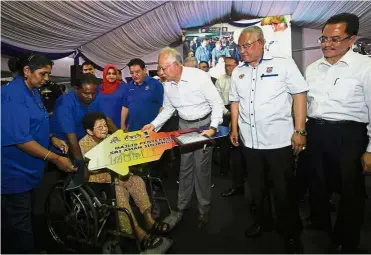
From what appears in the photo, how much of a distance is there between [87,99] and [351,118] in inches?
62.3

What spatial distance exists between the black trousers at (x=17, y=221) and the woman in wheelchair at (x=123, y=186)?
15.0 inches

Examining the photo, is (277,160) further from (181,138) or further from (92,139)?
(92,139)

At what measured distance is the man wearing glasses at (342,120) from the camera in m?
1.42

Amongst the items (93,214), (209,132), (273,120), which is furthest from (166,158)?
(273,120)

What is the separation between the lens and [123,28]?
9.20ft

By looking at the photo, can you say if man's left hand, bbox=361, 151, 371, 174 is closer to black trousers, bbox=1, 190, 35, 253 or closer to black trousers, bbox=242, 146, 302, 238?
black trousers, bbox=242, 146, 302, 238

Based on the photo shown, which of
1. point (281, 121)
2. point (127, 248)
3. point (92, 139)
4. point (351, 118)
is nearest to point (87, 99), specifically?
point (92, 139)

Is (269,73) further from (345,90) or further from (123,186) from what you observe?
(123,186)

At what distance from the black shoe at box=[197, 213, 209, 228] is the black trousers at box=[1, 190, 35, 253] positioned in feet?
3.69

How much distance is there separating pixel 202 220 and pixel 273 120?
0.99 metres

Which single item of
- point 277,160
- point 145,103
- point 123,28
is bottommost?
point 277,160

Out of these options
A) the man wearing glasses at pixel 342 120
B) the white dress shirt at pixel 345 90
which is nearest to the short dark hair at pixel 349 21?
the man wearing glasses at pixel 342 120

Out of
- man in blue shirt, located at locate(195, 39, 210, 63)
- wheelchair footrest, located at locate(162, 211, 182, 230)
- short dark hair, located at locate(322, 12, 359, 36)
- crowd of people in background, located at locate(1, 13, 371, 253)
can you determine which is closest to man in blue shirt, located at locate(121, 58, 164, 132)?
crowd of people in background, located at locate(1, 13, 371, 253)

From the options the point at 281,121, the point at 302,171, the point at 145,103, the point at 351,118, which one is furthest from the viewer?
the point at 145,103
